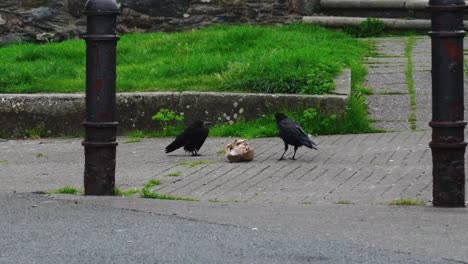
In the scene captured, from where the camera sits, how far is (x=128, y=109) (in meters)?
10.6

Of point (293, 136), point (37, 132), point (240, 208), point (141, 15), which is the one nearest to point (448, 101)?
point (240, 208)

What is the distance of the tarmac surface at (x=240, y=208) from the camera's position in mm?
5172

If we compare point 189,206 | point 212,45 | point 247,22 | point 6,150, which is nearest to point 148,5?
point 247,22

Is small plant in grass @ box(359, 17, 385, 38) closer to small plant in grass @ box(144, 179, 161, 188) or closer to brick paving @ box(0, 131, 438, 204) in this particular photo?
brick paving @ box(0, 131, 438, 204)

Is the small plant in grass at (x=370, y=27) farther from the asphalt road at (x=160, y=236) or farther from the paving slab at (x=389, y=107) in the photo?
the asphalt road at (x=160, y=236)

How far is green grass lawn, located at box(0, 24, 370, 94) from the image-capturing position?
35.6ft

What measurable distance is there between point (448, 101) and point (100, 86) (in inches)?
80.5

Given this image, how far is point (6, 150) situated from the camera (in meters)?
9.77

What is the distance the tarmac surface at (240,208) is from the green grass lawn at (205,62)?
86 cm

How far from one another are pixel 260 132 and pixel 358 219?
418cm

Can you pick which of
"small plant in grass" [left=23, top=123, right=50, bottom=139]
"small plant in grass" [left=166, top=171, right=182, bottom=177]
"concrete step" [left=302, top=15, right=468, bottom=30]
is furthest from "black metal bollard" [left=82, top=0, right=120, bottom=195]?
"concrete step" [left=302, top=15, right=468, bottom=30]

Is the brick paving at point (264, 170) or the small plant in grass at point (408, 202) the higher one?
the small plant in grass at point (408, 202)

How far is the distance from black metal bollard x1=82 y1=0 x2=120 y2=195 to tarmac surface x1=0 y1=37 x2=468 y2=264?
0.27 meters

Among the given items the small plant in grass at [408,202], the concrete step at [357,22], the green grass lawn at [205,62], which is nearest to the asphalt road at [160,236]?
the small plant in grass at [408,202]
